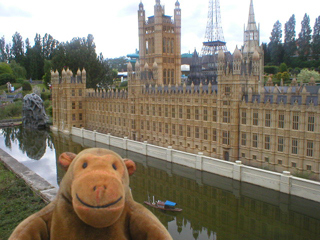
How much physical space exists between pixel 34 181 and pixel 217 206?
13892 mm

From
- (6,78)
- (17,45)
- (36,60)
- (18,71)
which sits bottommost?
(6,78)

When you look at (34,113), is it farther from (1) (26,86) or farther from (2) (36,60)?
(2) (36,60)

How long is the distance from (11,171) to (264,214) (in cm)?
2146

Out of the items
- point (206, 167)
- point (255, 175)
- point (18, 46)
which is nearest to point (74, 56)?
point (206, 167)

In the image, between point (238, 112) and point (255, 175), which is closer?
point (255, 175)

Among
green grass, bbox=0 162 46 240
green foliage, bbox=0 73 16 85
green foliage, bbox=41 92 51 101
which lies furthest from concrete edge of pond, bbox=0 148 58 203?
green foliage, bbox=0 73 16 85

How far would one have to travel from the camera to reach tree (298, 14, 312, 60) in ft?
275

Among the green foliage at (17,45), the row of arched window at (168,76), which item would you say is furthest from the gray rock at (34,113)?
the green foliage at (17,45)

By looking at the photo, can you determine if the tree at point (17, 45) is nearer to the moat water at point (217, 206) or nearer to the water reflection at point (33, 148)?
Answer: the water reflection at point (33, 148)

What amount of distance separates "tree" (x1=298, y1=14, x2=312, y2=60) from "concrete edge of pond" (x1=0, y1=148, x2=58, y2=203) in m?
73.7

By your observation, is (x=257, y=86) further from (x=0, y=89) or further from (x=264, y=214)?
(x=0, y=89)

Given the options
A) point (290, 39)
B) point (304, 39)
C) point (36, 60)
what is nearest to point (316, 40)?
point (304, 39)

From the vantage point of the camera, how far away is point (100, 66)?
72.1 metres

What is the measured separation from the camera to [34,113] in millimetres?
63250
